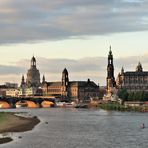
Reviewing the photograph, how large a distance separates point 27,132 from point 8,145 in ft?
→ 67.1

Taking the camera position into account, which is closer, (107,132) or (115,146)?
(115,146)

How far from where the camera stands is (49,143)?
71062 mm

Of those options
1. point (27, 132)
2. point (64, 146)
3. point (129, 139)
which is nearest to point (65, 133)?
point (27, 132)

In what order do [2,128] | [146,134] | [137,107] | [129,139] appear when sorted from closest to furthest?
[129,139], [146,134], [2,128], [137,107]

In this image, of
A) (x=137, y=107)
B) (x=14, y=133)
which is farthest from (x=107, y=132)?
(x=137, y=107)

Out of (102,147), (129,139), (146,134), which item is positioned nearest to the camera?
(102,147)

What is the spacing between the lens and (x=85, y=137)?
79.4 meters

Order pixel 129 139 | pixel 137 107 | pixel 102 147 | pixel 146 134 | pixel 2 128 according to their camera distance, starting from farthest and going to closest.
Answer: pixel 137 107 < pixel 2 128 < pixel 146 134 < pixel 129 139 < pixel 102 147

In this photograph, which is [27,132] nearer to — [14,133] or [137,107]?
[14,133]

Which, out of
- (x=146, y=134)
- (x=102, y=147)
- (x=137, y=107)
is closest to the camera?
(x=102, y=147)

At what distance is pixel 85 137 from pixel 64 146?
38.3 ft

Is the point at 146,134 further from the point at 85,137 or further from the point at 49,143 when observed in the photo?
the point at 49,143

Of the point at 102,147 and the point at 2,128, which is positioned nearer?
the point at 102,147

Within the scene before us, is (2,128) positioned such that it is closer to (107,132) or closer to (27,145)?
(107,132)
